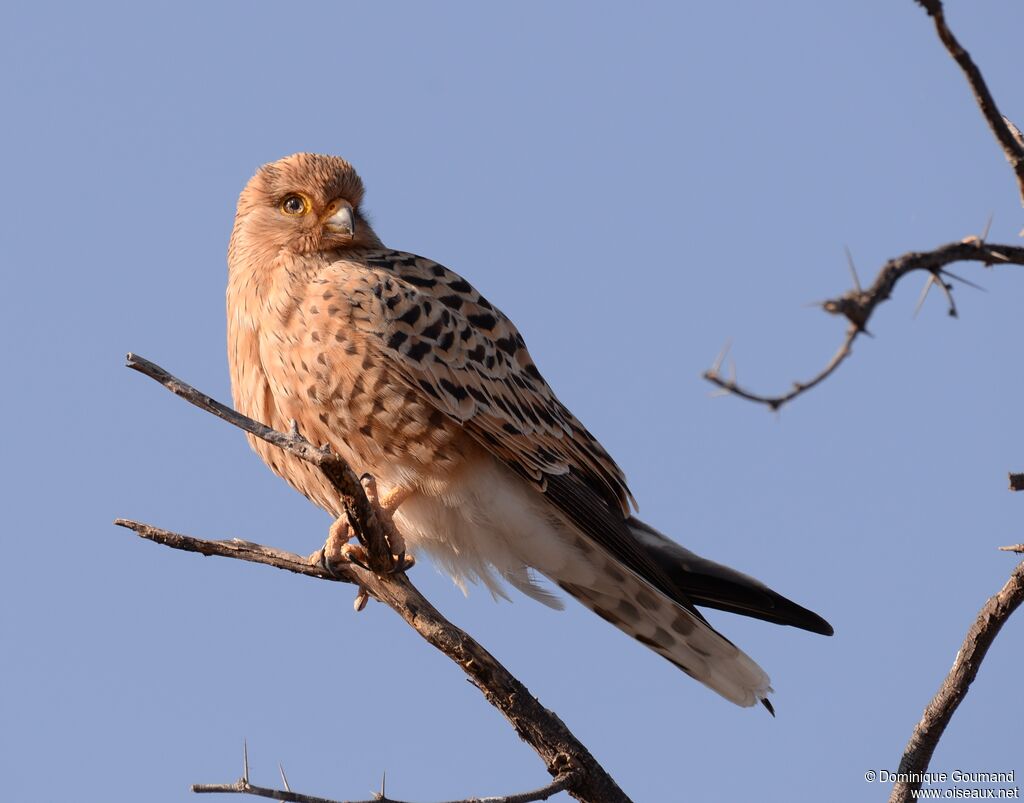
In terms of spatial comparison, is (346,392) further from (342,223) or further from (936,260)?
(936,260)

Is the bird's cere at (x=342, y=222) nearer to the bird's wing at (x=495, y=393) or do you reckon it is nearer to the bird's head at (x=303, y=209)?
the bird's head at (x=303, y=209)

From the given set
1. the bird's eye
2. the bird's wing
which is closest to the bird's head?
the bird's eye

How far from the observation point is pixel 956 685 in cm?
384

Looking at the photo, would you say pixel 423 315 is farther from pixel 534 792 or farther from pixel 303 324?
pixel 534 792

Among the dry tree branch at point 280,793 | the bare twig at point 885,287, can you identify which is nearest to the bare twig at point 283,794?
the dry tree branch at point 280,793

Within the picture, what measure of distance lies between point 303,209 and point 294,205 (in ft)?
0.20

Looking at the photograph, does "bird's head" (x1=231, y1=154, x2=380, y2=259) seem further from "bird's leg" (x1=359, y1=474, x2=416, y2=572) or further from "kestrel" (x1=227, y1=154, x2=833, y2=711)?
"bird's leg" (x1=359, y1=474, x2=416, y2=572)

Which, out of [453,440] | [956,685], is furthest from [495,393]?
[956,685]

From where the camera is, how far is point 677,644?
5363 mm

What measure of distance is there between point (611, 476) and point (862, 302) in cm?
339

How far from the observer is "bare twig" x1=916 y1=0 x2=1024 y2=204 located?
2.54 meters

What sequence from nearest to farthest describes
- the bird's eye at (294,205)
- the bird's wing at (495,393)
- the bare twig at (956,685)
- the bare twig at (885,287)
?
the bare twig at (885,287) → the bare twig at (956,685) → the bird's wing at (495,393) → the bird's eye at (294,205)

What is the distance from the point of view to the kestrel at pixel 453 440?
5.06 meters

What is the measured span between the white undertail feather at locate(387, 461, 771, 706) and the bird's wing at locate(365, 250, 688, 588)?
0.09 m
